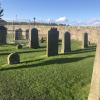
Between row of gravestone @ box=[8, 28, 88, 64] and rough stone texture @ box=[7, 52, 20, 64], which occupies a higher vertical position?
row of gravestone @ box=[8, 28, 88, 64]

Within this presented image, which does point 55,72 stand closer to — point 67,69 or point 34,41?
point 67,69

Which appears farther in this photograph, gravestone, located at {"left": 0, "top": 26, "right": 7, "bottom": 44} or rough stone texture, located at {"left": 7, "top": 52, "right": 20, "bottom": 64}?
gravestone, located at {"left": 0, "top": 26, "right": 7, "bottom": 44}

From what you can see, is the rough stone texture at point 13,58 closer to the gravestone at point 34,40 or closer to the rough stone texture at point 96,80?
the gravestone at point 34,40

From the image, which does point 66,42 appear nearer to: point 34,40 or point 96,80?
point 34,40

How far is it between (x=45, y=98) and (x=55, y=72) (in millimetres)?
3874

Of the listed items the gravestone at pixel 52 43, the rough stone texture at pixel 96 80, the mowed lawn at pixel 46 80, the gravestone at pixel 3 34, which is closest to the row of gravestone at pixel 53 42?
the gravestone at pixel 52 43

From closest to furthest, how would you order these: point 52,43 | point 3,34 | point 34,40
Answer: point 52,43 → point 34,40 → point 3,34

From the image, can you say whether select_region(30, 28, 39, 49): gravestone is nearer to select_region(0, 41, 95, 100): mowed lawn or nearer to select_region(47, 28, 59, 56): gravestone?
select_region(47, 28, 59, 56): gravestone

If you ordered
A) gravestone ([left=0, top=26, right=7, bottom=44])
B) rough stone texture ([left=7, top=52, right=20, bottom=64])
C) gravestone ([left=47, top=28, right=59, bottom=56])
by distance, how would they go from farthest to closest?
1. gravestone ([left=0, top=26, right=7, bottom=44])
2. gravestone ([left=47, top=28, right=59, bottom=56])
3. rough stone texture ([left=7, top=52, right=20, bottom=64])

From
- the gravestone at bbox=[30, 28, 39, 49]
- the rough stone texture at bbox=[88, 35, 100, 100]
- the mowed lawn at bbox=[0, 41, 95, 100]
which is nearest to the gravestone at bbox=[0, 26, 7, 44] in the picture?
the gravestone at bbox=[30, 28, 39, 49]

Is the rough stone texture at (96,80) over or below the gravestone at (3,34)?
below

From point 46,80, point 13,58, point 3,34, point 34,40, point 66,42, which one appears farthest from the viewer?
point 3,34

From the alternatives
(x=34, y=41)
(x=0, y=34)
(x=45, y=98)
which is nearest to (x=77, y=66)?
(x=45, y=98)

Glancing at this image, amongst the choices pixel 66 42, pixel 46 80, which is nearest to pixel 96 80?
pixel 46 80
